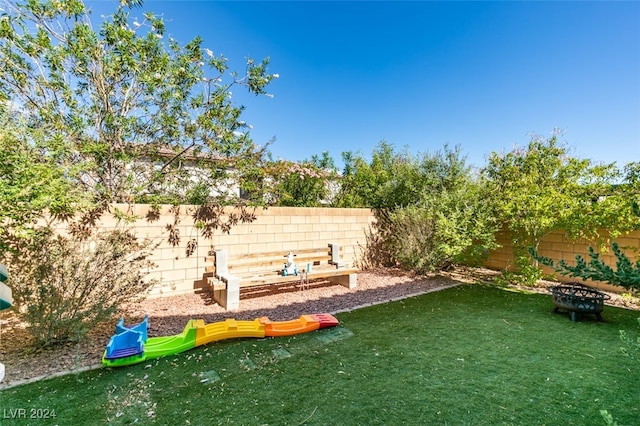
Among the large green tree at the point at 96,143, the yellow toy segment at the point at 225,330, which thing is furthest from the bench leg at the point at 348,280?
the yellow toy segment at the point at 225,330

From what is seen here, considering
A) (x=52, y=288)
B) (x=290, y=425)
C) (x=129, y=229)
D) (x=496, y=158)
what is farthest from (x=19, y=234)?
(x=496, y=158)

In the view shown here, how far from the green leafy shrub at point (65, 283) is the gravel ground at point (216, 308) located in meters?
→ 0.27

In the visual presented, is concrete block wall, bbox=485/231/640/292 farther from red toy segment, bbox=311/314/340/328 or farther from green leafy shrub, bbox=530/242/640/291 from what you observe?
green leafy shrub, bbox=530/242/640/291

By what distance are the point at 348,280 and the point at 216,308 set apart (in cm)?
299

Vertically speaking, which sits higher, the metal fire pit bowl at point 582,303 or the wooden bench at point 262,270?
the wooden bench at point 262,270

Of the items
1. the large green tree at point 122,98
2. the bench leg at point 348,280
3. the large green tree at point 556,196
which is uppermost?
the large green tree at point 122,98

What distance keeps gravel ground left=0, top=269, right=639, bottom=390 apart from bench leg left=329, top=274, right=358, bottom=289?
14cm

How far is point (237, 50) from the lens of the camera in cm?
668

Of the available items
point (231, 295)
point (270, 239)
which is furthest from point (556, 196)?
point (231, 295)

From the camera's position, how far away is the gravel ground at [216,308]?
3285 mm

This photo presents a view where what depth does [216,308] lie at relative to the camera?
17.4 ft

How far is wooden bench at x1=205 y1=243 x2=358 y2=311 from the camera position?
5.30 metres

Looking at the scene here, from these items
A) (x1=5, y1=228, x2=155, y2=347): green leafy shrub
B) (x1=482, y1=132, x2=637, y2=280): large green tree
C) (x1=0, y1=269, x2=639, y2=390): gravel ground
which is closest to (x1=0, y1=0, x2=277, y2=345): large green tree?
(x1=5, y1=228, x2=155, y2=347): green leafy shrub

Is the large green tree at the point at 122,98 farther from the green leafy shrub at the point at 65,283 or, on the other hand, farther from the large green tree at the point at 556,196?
the large green tree at the point at 556,196
